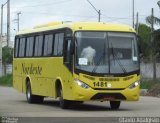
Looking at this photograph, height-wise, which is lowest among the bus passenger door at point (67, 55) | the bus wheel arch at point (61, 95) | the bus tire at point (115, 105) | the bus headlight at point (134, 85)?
the bus tire at point (115, 105)

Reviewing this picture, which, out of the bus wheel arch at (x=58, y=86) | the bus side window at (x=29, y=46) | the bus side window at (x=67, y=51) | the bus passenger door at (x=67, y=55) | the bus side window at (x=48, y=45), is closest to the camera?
the bus passenger door at (x=67, y=55)

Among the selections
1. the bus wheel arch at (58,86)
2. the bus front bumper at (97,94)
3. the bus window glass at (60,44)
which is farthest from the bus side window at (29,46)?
the bus front bumper at (97,94)

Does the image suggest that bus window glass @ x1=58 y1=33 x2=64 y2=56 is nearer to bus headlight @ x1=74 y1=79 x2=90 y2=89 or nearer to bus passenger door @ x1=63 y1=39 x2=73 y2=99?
bus passenger door @ x1=63 y1=39 x2=73 y2=99

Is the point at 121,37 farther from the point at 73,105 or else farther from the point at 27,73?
the point at 27,73

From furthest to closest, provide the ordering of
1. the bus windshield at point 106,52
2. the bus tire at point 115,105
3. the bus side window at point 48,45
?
the bus side window at point 48,45 → the bus tire at point 115,105 → the bus windshield at point 106,52

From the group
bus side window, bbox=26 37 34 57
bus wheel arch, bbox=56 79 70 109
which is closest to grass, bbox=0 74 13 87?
bus side window, bbox=26 37 34 57

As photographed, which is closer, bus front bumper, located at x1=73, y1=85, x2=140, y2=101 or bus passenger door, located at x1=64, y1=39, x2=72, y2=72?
bus front bumper, located at x1=73, y1=85, x2=140, y2=101

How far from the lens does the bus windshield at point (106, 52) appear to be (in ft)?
67.1

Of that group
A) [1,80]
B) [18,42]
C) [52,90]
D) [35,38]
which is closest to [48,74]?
[52,90]

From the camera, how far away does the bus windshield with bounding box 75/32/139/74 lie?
805 inches

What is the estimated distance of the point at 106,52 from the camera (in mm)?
20750

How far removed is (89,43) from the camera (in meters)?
20.7

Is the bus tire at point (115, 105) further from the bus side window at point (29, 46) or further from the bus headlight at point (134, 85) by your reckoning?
the bus side window at point (29, 46)

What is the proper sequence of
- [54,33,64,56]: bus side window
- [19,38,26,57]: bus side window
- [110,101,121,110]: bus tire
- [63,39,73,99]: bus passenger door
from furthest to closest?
[19,38,26,57]: bus side window, [110,101,121,110]: bus tire, [54,33,64,56]: bus side window, [63,39,73,99]: bus passenger door
